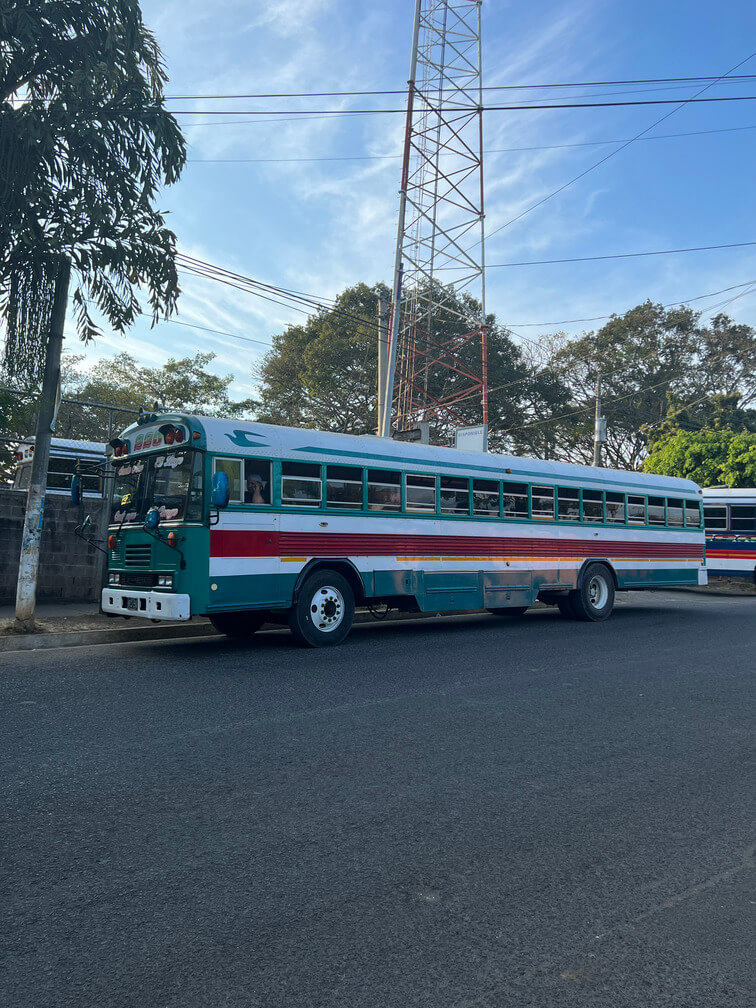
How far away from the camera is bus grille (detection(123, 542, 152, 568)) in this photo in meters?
9.65

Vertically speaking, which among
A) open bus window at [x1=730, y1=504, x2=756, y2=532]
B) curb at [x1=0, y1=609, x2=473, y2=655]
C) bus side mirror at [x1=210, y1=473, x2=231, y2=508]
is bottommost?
curb at [x1=0, y1=609, x2=473, y2=655]

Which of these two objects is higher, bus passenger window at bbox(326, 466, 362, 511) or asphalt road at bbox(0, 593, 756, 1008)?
bus passenger window at bbox(326, 466, 362, 511)

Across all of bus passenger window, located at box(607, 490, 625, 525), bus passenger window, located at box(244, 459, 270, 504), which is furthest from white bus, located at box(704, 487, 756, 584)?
bus passenger window, located at box(244, 459, 270, 504)

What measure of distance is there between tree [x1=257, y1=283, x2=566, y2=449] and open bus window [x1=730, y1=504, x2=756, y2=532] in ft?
45.5

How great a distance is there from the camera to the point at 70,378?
111 feet

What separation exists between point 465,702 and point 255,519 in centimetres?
407

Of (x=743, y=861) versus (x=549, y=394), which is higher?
(x=549, y=394)

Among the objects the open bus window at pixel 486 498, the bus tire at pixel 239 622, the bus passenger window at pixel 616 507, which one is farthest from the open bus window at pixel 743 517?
the bus tire at pixel 239 622

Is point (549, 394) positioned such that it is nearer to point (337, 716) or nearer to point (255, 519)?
point (255, 519)

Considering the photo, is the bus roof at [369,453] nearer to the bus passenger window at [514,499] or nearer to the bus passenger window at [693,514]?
the bus passenger window at [514,499]

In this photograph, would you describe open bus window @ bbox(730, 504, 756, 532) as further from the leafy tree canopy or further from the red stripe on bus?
the leafy tree canopy

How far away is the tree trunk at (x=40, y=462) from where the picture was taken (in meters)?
10.7

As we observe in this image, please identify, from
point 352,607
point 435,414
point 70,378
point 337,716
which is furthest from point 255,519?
point 70,378

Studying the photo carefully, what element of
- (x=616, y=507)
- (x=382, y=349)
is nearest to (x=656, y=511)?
(x=616, y=507)
